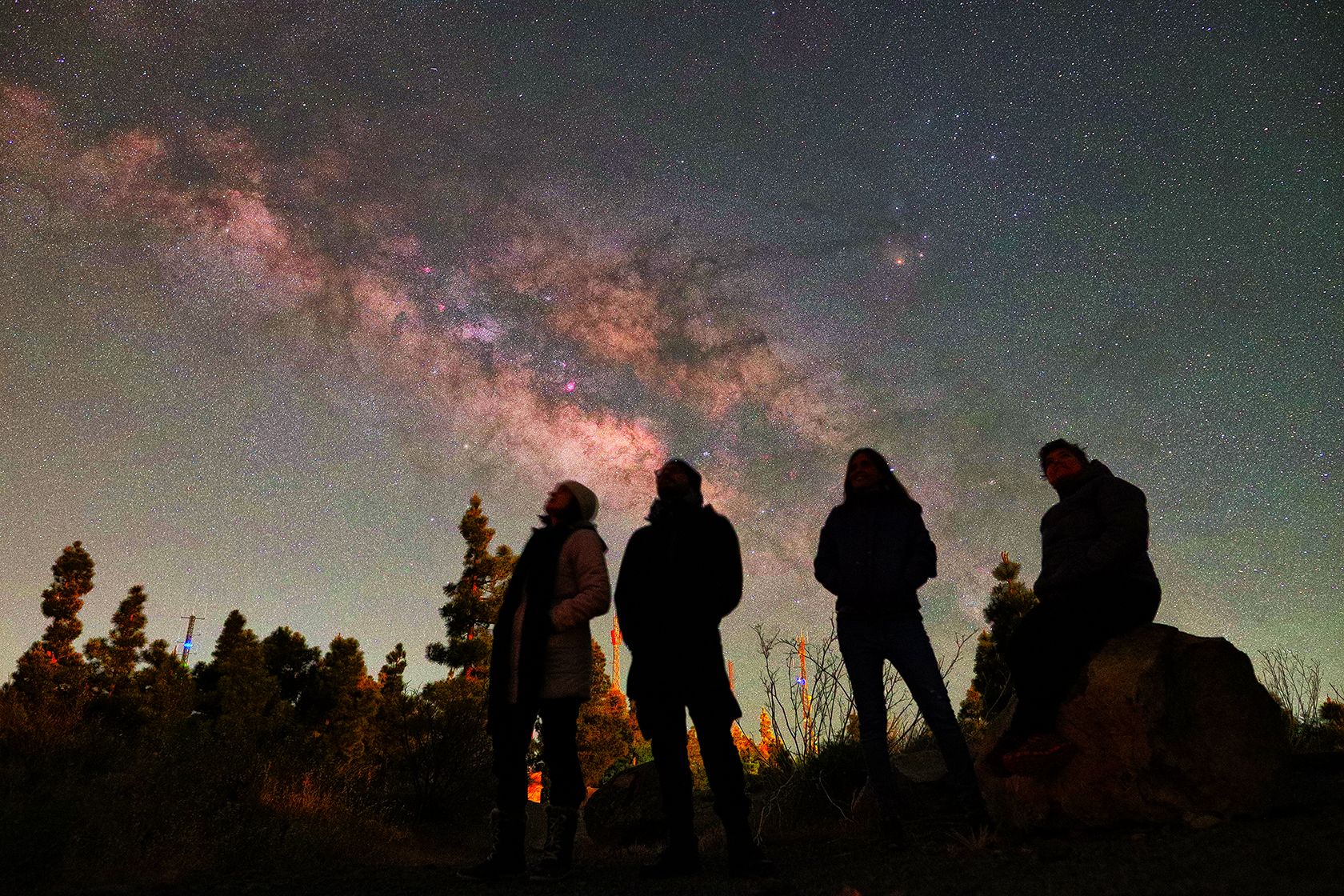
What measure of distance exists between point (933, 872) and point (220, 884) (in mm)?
3742

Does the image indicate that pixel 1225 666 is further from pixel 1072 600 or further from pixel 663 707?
pixel 663 707

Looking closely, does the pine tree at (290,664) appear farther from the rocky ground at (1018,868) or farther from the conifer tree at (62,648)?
the rocky ground at (1018,868)

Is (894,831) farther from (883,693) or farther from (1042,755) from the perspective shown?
(1042,755)

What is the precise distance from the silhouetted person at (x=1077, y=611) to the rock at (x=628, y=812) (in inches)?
159

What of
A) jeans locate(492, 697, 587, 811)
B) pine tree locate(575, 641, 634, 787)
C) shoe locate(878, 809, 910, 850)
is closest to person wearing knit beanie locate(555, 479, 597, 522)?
jeans locate(492, 697, 587, 811)

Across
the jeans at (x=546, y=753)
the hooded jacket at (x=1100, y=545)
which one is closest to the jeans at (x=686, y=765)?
the jeans at (x=546, y=753)

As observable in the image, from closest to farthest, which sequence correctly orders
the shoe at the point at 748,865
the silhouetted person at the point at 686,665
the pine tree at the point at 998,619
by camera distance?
the shoe at the point at 748,865 → the silhouetted person at the point at 686,665 → the pine tree at the point at 998,619

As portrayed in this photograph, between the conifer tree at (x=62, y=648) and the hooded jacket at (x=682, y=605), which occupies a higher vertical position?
the conifer tree at (x=62, y=648)

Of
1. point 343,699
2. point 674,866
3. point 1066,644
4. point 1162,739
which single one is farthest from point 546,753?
point 343,699

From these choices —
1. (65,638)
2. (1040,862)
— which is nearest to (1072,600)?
Answer: (1040,862)

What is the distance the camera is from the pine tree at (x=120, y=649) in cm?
2409

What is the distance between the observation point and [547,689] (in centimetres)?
370

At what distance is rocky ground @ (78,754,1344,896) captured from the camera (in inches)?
92.2

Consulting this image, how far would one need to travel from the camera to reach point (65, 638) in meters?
23.2
